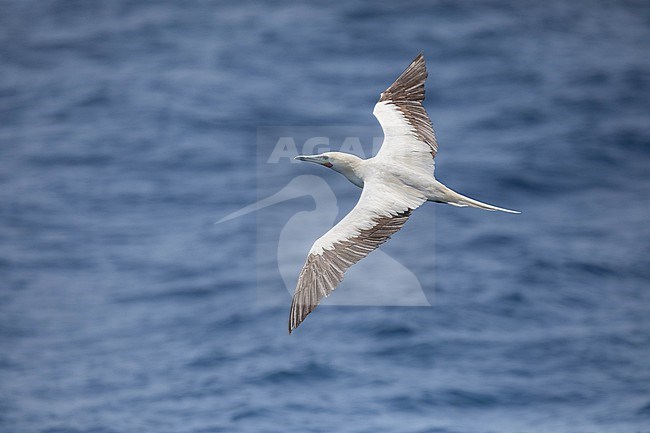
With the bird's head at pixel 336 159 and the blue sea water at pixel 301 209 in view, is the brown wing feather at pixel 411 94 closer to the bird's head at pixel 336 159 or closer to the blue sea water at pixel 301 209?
the bird's head at pixel 336 159

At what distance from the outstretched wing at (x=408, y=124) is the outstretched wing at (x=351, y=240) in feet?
2.86

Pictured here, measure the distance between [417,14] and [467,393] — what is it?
1642 centimetres

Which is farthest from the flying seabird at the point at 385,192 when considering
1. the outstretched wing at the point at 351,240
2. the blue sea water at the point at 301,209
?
the blue sea water at the point at 301,209

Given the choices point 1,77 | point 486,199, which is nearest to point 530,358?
point 486,199

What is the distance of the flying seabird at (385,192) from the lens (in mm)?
13344

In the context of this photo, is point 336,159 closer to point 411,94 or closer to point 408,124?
point 408,124

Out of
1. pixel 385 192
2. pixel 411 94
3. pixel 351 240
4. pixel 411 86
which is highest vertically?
pixel 411 86

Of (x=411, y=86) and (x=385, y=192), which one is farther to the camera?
(x=411, y=86)

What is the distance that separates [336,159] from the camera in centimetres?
1491

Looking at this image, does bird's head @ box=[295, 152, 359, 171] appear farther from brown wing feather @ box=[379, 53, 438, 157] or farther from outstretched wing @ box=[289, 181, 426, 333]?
brown wing feather @ box=[379, 53, 438, 157]

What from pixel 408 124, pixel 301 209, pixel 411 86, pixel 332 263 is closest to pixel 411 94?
pixel 411 86

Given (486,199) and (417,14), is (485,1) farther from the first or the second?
(486,199)

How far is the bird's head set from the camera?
1478 cm

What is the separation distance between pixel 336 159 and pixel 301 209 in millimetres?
13766
